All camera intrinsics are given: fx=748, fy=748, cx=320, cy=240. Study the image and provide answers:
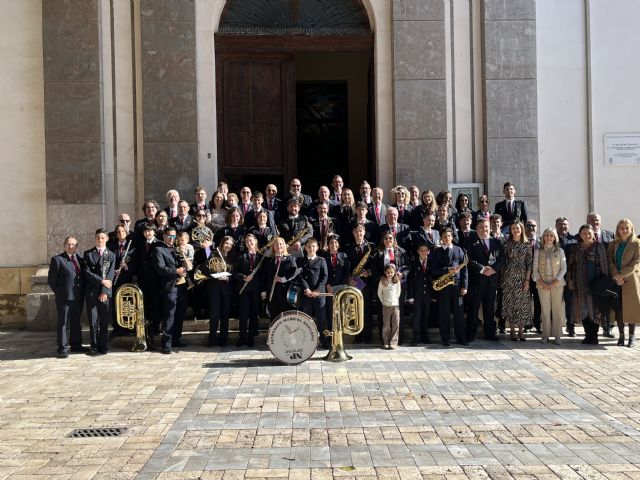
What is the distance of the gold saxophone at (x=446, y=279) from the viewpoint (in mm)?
10469

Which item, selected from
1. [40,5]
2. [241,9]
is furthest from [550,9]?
[40,5]

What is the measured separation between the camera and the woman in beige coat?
34.8 ft

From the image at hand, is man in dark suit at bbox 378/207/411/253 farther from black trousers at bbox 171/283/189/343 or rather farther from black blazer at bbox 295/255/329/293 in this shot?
black trousers at bbox 171/283/189/343

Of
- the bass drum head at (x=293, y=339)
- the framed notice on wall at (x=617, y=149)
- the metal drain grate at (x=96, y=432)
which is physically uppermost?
the framed notice on wall at (x=617, y=149)

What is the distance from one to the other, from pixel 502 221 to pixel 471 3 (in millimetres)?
4049

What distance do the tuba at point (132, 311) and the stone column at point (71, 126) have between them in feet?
8.63

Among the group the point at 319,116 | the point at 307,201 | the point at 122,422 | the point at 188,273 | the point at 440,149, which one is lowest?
the point at 122,422

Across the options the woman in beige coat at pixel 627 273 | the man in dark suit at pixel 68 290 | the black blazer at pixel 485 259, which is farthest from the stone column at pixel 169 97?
the woman in beige coat at pixel 627 273

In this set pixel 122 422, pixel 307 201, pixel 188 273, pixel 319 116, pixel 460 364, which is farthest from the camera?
pixel 319 116

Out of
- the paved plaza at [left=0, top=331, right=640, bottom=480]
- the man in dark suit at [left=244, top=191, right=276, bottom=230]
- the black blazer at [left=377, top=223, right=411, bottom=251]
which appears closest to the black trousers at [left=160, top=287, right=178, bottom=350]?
the paved plaza at [left=0, top=331, right=640, bottom=480]

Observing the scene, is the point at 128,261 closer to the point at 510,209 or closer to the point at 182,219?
the point at 182,219

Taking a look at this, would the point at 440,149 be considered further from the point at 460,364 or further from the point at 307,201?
the point at 460,364

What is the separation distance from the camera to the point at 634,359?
9.55m

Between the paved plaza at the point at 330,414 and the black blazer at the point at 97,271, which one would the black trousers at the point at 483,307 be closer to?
the paved plaza at the point at 330,414
